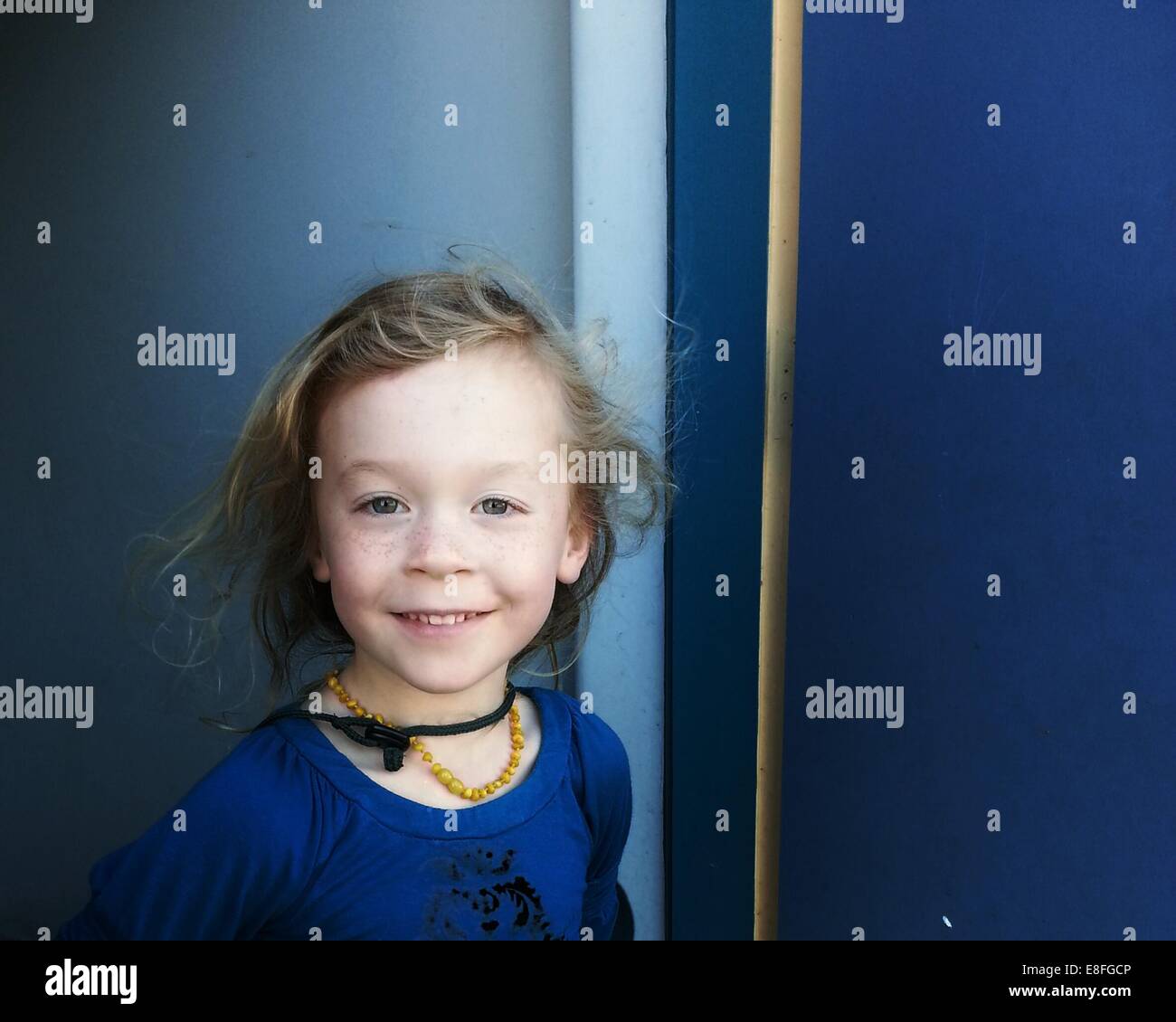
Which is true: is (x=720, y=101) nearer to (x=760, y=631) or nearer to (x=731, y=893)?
(x=760, y=631)

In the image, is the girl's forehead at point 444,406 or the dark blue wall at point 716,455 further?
the dark blue wall at point 716,455

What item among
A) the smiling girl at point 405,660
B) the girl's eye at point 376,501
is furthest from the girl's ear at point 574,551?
the girl's eye at point 376,501

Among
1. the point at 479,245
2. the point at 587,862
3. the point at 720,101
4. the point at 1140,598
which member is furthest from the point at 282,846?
the point at 1140,598

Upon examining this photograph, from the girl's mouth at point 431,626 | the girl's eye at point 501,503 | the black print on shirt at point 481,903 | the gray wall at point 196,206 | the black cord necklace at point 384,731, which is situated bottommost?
the black print on shirt at point 481,903

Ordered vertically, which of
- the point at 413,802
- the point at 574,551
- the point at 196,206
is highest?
the point at 196,206

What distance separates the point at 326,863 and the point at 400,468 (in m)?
0.40

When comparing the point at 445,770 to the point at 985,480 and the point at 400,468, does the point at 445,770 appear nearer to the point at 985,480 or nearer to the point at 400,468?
the point at 400,468

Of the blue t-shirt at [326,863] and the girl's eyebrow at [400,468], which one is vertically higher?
the girl's eyebrow at [400,468]

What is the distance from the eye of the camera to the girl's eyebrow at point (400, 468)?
116cm

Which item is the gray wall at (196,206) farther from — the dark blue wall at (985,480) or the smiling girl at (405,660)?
the dark blue wall at (985,480)

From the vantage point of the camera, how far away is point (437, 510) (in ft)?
3.80

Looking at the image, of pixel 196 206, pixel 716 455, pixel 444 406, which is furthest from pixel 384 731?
pixel 196 206
